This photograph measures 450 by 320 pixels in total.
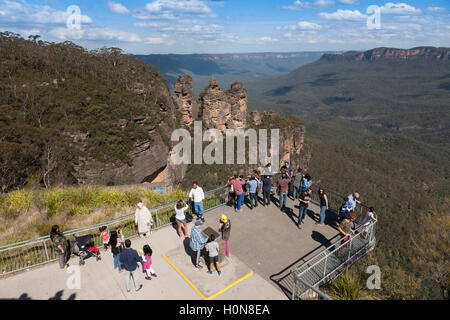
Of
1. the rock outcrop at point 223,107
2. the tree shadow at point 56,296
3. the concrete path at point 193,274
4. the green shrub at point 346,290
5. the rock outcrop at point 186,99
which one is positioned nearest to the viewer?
the tree shadow at point 56,296

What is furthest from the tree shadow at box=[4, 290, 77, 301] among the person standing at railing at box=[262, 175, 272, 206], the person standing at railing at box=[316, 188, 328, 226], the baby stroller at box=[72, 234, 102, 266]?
the person standing at railing at box=[316, 188, 328, 226]

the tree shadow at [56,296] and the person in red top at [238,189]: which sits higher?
the person in red top at [238,189]

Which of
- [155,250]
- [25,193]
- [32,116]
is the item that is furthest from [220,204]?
[32,116]

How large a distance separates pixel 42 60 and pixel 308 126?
578 ft

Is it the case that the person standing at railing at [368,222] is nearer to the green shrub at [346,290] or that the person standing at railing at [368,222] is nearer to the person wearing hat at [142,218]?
the green shrub at [346,290]

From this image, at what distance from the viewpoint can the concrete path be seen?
8.10 m

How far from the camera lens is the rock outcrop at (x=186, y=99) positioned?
6338 centimetres

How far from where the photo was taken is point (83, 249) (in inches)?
367

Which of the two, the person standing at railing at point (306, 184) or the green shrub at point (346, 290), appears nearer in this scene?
the green shrub at point (346, 290)

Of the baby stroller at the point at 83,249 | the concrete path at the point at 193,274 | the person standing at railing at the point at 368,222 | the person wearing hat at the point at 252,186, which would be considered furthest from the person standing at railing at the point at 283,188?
the baby stroller at the point at 83,249

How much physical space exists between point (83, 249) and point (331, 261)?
28.5ft

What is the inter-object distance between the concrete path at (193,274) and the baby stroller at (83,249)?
9.4 inches

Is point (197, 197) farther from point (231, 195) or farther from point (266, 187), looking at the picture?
point (266, 187)

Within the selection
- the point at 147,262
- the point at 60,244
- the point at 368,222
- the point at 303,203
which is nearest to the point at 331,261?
the point at 368,222
